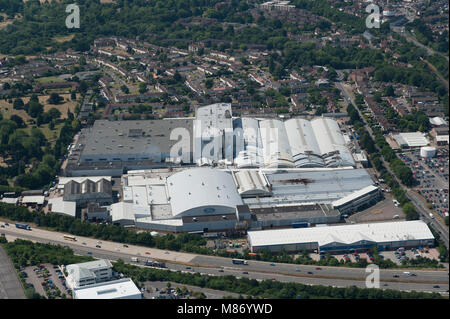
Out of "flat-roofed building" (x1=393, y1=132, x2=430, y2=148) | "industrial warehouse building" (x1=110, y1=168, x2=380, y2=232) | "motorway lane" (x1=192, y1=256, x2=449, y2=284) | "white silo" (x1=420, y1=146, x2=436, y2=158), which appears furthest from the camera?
"flat-roofed building" (x1=393, y1=132, x2=430, y2=148)

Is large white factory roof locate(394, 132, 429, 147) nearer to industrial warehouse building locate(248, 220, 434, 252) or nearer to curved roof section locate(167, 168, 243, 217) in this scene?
industrial warehouse building locate(248, 220, 434, 252)

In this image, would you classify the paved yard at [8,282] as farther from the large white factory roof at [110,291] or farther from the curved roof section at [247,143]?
the curved roof section at [247,143]

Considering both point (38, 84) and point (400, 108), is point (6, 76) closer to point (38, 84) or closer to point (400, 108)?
point (38, 84)

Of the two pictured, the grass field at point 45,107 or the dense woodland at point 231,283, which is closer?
the dense woodland at point 231,283

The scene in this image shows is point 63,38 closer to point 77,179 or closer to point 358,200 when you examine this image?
point 77,179

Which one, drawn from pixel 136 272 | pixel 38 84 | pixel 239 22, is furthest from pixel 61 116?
pixel 239 22

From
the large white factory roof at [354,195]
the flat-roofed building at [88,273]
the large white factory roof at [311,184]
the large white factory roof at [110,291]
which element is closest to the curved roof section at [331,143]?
the large white factory roof at [311,184]

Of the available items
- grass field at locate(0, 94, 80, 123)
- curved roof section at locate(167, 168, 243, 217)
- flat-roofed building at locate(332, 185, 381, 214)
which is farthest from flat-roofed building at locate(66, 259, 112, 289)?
grass field at locate(0, 94, 80, 123)
